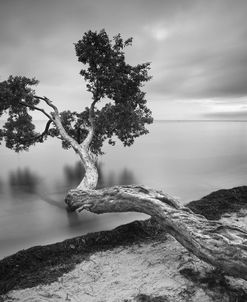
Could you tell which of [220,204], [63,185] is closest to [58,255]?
[220,204]

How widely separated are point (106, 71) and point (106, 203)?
693 cm

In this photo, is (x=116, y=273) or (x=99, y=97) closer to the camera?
(x=116, y=273)

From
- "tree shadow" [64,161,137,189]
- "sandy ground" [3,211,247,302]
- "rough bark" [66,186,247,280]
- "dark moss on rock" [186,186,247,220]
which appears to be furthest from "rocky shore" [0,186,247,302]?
"tree shadow" [64,161,137,189]

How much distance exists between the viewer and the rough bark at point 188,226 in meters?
3.73

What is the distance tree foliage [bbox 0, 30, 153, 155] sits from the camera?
34.2 feet

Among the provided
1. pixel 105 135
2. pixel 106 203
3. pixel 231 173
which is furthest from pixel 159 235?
pixel 231 173

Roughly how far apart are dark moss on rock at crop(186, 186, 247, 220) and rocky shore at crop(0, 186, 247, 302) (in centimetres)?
226

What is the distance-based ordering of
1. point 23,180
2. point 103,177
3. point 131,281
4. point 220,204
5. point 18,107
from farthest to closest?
point 103,177
point 23,180
point 18,107
point 220,204
point 131,281

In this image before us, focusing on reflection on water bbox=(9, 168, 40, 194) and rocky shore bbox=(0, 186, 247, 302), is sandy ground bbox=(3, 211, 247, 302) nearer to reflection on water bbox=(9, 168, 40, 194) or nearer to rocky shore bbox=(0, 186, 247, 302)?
rocky shore bbox=(0, 186, 247, 302)

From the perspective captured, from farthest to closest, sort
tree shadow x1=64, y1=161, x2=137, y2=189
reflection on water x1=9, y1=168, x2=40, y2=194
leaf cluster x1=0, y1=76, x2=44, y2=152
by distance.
A: tree shadow x1=64, y1=161, x2=137, y2=189
reflection on water x1=9, y1=168, x2=40, y2=194
leaf cluster x1=0, y1=76, x2=44, y2=152

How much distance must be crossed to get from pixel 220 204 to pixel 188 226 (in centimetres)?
411

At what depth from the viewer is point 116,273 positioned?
4438mm

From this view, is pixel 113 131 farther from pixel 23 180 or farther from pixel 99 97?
pixel 23 180

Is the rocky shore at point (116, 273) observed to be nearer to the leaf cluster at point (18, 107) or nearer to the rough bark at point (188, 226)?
the rough bark at point (188, 226)
